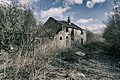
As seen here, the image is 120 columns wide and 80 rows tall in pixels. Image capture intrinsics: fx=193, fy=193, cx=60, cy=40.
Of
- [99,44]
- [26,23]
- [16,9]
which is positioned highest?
[16,9]

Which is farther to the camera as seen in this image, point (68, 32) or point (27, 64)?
point (68, 32)

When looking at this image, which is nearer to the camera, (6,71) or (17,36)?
(6,71)

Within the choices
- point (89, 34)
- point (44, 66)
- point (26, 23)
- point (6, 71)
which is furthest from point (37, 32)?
point (89, 34)

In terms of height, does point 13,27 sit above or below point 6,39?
above

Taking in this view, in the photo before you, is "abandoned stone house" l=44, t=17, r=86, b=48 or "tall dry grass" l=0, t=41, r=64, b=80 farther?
"abandoned stone house" l=44, t=17, r=86, b=48

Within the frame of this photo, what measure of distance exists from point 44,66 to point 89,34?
41.5 meters

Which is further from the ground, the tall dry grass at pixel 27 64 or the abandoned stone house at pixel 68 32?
the abandoned stone house at pixel 68 32

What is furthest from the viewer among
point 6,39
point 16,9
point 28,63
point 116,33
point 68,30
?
point 68,30

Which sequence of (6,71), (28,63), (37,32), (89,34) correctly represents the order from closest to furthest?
(6,71), (28,63), (37,32), (89,34)

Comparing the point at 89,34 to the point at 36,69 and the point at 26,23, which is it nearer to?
the point at 26,23

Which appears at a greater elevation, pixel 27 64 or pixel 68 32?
pixel 68 32

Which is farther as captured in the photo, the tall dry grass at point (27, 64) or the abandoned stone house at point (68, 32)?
the abandoned stone house at point (68, 32)

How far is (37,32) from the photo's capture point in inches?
396

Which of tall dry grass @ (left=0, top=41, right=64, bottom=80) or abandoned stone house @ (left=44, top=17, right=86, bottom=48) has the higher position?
abandoned stone house @ (left=44, top=17, right=86, bottom=48)
